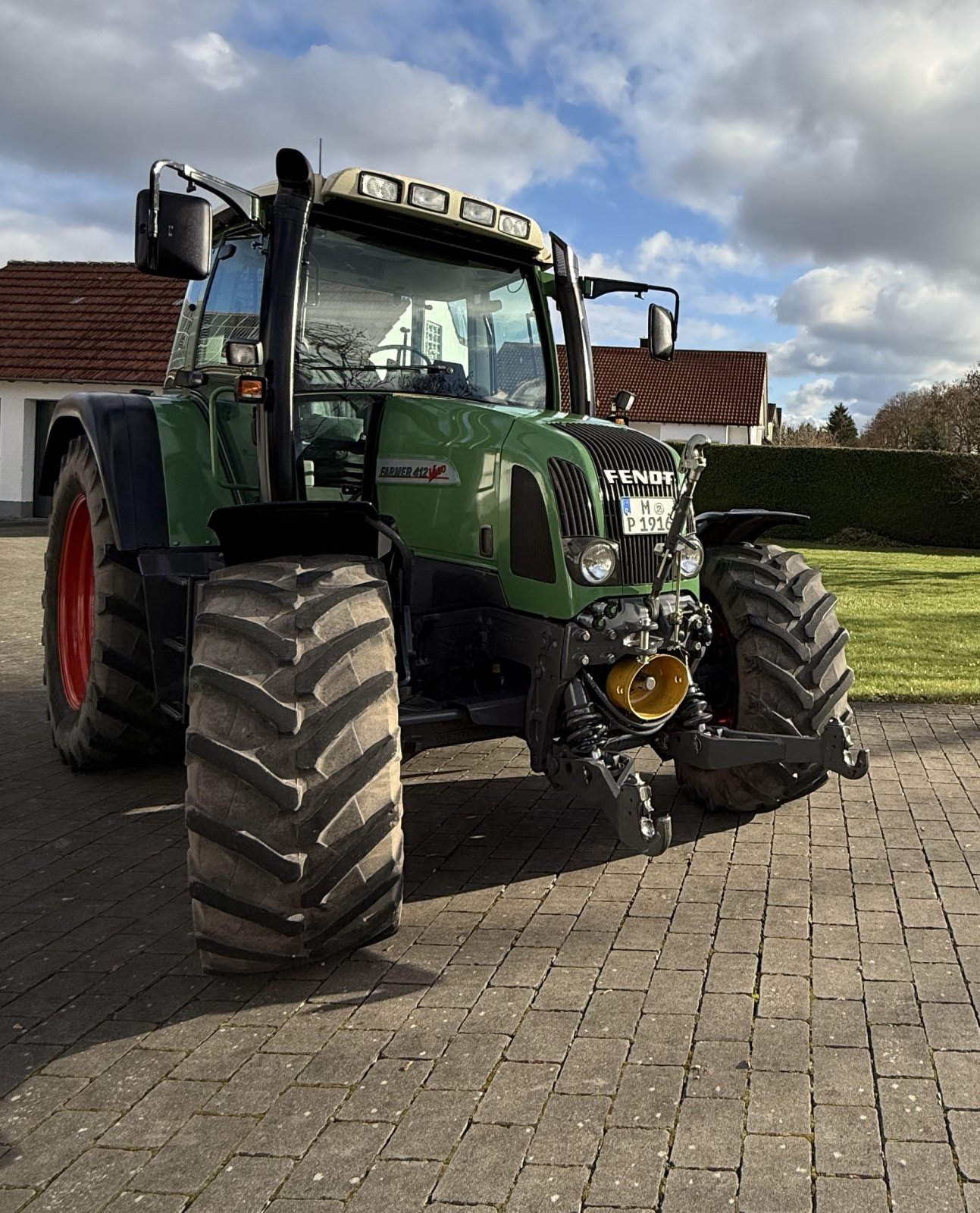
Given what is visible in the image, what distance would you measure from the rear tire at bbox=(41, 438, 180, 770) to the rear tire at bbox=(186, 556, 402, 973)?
6.46 ft

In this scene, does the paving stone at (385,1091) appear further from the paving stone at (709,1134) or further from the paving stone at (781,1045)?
the paving stone at (781,1045)

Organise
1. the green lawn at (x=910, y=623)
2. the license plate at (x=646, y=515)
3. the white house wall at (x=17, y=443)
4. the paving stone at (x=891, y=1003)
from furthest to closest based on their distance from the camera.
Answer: the white house wall at (x=17, y=443) → the green lawn at (x=910, y=623) → the license plate at (x=646, y=515) → the paving stone at (x=891, y=1003)

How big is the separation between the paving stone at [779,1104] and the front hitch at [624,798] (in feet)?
2.96

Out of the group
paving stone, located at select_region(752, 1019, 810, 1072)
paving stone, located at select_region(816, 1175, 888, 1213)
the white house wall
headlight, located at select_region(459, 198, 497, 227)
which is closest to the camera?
paving stone, located at select_region(816, 1175, 888, 1213)

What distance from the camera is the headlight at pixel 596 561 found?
413cm

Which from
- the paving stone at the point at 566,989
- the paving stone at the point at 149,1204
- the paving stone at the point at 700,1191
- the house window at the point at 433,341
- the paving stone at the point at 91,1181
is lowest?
the paving stone at the point at 91,1181

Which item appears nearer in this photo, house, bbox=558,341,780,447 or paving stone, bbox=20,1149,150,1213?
paving stone, bbox=20,1149,150,1213

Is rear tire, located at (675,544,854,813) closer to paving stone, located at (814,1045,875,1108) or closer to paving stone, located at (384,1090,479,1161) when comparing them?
paving stone, located at (814,1045,875,1108)

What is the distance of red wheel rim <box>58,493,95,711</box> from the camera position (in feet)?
20.7

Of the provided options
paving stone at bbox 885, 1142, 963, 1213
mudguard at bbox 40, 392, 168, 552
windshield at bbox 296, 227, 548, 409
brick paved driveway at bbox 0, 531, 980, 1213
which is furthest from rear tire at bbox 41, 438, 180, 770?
paving stone at bbox 885, 1142, 963, 1213

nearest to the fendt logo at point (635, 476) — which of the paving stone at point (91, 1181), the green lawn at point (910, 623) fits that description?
the paving stone at point (91, 1181)

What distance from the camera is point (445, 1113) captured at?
2.85 metres

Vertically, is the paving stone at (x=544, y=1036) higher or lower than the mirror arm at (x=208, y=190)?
lower

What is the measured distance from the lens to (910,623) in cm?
1239
